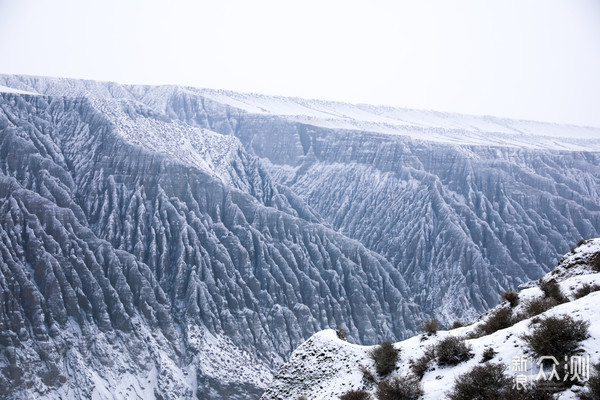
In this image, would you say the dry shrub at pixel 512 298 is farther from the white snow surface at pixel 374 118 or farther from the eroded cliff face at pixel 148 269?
the white snow surface at pixel 374 118

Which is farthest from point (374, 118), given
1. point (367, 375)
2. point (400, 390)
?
point (400, 390)

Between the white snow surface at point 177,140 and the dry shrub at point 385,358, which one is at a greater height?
the white snow surface at point 177,140

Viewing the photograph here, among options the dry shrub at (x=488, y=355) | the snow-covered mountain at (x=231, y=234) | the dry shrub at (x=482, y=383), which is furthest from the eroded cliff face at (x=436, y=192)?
the dry shrub at (x=482, y=383)

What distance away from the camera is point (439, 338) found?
22641 millimetres

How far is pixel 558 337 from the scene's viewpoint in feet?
53.3

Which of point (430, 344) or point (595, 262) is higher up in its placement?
point (595, 262)

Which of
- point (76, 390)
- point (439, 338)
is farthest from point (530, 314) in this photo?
point (76, 390)

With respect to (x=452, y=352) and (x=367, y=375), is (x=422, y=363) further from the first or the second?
(x=367, y=375)

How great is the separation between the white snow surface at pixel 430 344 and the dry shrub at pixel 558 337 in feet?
0.87

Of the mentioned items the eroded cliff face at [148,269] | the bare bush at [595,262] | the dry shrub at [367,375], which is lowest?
the dry shrub at [367,375]

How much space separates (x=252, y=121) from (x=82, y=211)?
175ft

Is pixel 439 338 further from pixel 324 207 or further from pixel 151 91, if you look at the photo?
pixel 151 91

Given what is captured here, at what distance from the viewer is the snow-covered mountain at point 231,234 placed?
197 feet

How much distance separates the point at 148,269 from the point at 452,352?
176 feet
